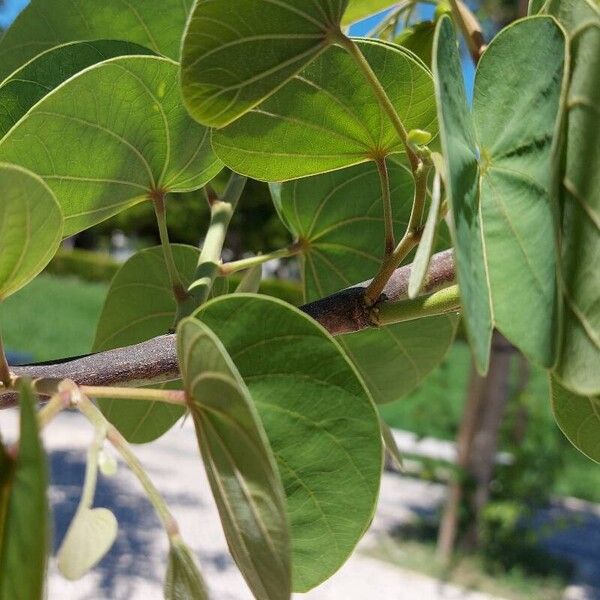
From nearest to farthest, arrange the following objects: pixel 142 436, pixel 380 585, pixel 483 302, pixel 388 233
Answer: pixel 483 302, pixel 388 233, pixel 142 436, pixel 380 585

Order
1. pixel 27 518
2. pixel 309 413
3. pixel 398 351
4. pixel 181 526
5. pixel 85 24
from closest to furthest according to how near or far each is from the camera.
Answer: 1. pixel 27 518
2. pixel 309 413
3. pixel 85 24
4. pixel 398 351
5. pixel 181 526

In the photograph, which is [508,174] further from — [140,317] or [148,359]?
[140,317]

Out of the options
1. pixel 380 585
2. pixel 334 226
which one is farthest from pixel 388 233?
pixel 380 585

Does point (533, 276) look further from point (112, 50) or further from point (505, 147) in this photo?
point (112, 50)

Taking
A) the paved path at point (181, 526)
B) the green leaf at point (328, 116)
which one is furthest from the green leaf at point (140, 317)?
the paved path at point (181, 526)

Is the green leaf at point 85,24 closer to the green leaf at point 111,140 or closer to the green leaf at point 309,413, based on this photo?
the green leaf at point 111,140

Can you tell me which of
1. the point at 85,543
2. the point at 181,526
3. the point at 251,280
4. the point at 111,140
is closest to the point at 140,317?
the point at 251,280

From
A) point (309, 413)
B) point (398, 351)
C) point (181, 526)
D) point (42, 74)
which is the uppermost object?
point (42, 74)
